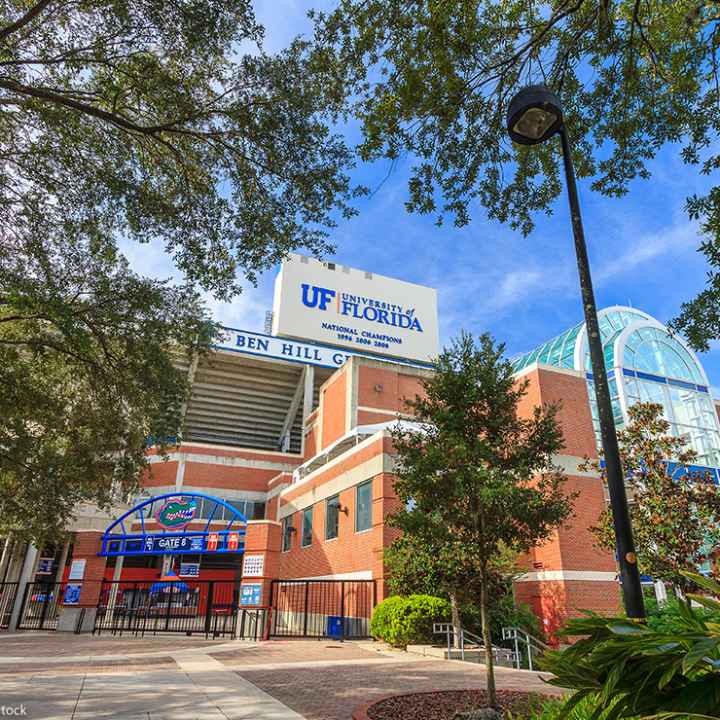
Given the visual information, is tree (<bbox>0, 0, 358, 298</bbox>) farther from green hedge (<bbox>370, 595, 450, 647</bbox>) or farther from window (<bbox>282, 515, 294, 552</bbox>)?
window (<bbox>282, 515, 294, 552</bbox>)

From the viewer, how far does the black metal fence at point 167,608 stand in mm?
18844

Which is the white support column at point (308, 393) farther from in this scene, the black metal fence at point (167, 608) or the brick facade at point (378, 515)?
the black metal fence at point (167, 608)

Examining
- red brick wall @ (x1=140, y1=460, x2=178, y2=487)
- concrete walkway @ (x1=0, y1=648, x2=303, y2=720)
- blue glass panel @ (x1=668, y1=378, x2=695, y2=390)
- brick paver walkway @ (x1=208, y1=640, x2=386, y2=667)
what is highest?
blue glass panel @ (x1=668, y1=378, x2=695, y2=390)

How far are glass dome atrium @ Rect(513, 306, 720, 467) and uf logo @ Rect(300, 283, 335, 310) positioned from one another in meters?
16.3

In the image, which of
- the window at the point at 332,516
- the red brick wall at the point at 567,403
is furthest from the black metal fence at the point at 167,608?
the red brick wall at the point at 567,403

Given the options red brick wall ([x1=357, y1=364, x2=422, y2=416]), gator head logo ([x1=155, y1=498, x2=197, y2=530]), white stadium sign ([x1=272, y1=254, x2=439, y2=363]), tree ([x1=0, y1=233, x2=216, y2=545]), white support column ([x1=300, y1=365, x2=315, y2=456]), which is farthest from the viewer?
white stadium sign ([x1=272, y1=254, x2=439, y2=363])

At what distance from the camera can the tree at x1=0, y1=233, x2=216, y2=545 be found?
400 inches

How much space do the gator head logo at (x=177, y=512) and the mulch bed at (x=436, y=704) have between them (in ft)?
62.8

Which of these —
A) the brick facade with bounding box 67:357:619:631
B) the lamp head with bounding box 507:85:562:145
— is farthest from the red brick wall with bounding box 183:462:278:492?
the lamp head with bounding box 507:85:562:145

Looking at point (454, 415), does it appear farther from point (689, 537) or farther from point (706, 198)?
point (689, 537)

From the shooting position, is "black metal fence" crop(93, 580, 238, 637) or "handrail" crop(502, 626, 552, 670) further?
Result: "black metal fence" crop(93, 580, 238, 637)

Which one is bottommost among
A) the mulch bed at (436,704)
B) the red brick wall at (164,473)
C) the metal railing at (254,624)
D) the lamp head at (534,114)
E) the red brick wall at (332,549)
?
the mulch bed at (436,704)

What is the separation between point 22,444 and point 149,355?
4.13m

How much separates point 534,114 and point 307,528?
24.5 meters
